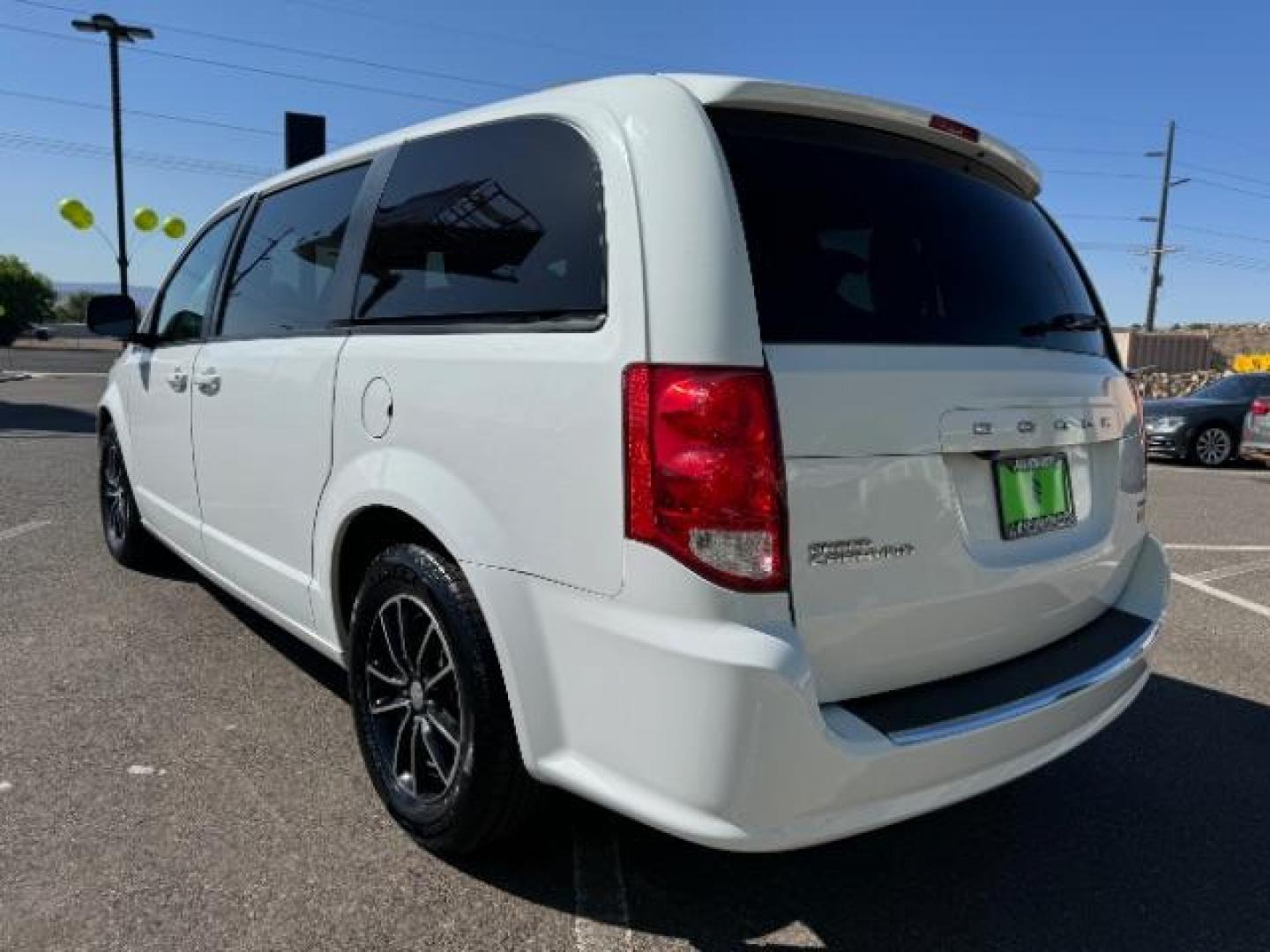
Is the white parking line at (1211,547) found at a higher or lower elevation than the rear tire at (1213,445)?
lower

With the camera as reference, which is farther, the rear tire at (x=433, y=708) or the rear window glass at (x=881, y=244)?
the rear tire at (x=433, y=708)

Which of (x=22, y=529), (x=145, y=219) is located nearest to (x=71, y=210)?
(x=145, y=219)

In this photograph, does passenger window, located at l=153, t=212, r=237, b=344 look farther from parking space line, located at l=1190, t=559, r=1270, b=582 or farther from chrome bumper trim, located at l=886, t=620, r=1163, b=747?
parking space line, located at l=1190, t=559, r=1270, b=582

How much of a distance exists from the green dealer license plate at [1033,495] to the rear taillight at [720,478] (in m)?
0.67

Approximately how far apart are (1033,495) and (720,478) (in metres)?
0.91

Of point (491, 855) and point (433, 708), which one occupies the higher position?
point (433, 708)

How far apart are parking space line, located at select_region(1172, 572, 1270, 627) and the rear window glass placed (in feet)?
11.4

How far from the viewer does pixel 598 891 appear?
247 centimetres

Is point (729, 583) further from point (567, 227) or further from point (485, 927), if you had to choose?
point (485, 927)

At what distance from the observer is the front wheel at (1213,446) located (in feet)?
46.6

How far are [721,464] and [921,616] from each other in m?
0.58

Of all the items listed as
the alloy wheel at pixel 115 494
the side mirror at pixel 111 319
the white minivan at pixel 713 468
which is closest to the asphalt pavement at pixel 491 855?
the white minivan at pixel 713 468

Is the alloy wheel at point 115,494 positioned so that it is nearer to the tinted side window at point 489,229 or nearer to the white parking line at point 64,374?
the tinted side window at point 489,229

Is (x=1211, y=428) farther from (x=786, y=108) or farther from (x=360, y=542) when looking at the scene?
(x=360, y=542)
